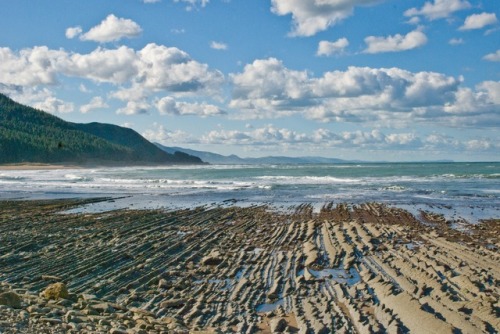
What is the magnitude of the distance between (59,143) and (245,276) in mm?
123968

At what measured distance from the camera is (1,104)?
162 meters

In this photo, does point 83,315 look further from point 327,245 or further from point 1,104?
point 1,104

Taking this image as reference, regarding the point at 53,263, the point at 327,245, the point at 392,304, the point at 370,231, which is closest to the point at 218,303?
the point at 392,304

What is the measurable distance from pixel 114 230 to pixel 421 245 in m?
9.82

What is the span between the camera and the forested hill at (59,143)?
11531 cm

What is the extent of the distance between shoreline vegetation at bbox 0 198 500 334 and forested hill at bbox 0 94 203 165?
105724 millimetres

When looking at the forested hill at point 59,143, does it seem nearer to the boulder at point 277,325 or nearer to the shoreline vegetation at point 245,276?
the shoreline vegetation at point 245,276

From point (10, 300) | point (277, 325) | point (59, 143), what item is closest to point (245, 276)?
point (277, 325)

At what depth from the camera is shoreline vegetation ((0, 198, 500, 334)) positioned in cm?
743

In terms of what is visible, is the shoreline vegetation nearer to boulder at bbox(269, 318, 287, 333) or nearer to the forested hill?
boulder at bbox(269, 318, 287, 333)

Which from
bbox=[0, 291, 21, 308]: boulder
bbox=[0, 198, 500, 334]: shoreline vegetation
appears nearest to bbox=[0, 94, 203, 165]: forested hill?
bbox=[0, 198, 500, 334]: shoreline vegetation

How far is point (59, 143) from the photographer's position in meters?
124

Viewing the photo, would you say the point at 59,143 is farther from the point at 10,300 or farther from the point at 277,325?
the point at 277,325

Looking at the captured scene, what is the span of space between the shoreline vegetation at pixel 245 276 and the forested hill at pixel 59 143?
105724 mm
